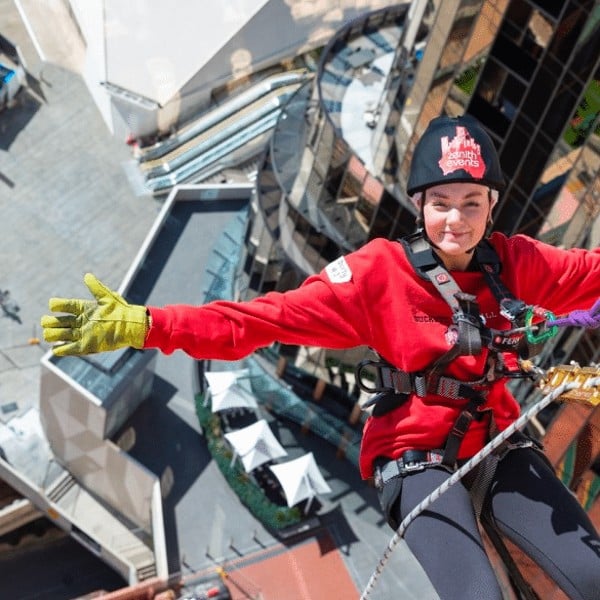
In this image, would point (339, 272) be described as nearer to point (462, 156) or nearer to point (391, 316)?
point (391, 316)

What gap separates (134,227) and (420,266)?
26880mm

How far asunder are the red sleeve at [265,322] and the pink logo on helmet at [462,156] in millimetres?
1335

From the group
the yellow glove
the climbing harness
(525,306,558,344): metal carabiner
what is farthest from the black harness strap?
the yellow glove

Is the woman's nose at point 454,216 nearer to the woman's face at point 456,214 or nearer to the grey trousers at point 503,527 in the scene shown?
the woman's face at point 456,214

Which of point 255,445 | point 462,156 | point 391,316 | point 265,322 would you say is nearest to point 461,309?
point 391,316

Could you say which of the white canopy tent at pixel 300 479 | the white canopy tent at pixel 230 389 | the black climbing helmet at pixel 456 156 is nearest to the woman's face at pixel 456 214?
the black climbing helmet at pixel 456 156

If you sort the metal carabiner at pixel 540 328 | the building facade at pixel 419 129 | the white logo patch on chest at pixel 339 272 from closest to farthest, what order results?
the metal carabiner at pixel 540 328
the white logo patch on chest at pixel 339 272
the building facade at pixel 419 129

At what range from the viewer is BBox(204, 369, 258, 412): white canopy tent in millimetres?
25188

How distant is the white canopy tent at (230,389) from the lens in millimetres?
25188

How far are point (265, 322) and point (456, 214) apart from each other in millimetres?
1886

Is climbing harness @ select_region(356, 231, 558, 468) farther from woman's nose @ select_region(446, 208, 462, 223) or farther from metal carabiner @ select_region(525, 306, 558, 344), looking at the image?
woman's nose @ select_region(446, 208, 462, 223)

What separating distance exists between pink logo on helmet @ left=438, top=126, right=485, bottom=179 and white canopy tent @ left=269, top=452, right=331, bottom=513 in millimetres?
17268

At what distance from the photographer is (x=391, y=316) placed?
807 cm

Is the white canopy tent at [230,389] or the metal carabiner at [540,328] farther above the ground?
the metal carabiner at [540,328]
